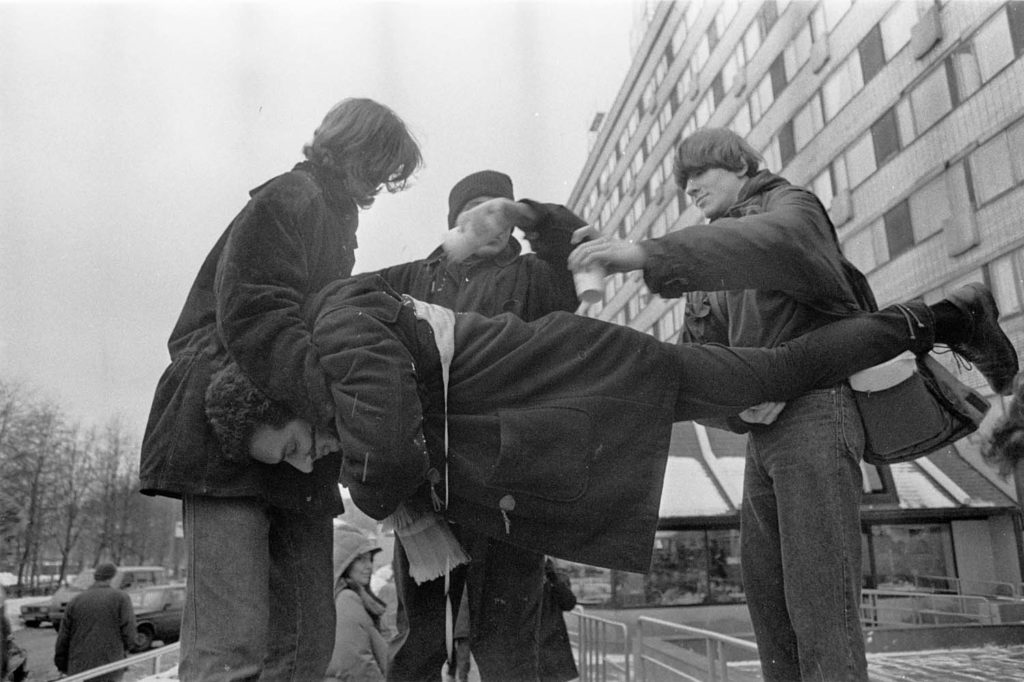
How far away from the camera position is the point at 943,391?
120 centimetres

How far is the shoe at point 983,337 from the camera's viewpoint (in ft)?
4.01

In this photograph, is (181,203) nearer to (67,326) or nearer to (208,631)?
(67,326)

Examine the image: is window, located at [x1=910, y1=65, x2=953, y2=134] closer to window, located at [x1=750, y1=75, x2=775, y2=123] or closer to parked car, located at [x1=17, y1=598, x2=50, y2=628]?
window, located at [x1=750, y1=75, x2=775, y2=123]

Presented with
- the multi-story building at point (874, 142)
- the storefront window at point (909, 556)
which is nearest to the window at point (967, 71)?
the multi-story building at point (874, 142)

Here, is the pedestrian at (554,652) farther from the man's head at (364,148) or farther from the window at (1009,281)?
the window at (1009,281)

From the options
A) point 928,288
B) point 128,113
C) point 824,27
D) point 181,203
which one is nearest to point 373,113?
point 181,203

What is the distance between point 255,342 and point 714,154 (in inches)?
32.2

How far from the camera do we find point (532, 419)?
0.96 metres

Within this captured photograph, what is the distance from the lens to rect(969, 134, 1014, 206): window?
1635mm

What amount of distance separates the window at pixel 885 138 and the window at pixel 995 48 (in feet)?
2.16

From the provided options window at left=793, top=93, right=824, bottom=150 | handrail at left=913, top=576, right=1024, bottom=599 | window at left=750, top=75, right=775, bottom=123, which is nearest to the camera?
window at left=793, top=93, right=824, bottom=150

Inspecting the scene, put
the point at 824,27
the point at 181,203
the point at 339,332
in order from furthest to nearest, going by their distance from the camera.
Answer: the point at 824,27
the point at 181,203
the point at 339,332

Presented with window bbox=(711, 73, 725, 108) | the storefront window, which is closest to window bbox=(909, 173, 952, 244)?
window bbox=(711, 73, 725, 108)

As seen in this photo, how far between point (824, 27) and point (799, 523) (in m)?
2.12
